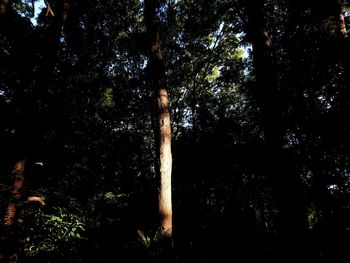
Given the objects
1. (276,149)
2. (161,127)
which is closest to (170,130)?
(161,127)

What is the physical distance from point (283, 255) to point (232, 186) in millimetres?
19526

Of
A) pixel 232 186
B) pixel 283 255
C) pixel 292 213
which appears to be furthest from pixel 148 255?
pixel 232 186

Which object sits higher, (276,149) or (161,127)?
(161,127)

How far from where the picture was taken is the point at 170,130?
22.4 ft

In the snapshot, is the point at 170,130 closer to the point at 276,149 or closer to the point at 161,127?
the point at 161,127

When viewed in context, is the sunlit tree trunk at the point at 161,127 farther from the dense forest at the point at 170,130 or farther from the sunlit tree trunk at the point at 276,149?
the sunlit tree trunk at the point at 276,149

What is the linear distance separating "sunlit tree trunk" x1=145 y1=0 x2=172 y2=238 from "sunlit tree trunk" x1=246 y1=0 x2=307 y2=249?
7.55 ft

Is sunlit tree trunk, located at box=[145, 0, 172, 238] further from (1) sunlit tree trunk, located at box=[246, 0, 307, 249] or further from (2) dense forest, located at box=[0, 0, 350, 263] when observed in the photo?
(1) sunlit tree trunk, located at box=[246, 0, 307, 249]

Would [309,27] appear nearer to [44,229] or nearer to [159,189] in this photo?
[159,189]

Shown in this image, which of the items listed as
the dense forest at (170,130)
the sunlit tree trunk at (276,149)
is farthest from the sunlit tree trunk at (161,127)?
the sunlit tree trunk at (276,149)

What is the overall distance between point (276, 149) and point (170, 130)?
101 inches

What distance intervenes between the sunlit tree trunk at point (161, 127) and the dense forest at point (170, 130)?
0.03m

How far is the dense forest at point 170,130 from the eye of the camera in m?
5.60

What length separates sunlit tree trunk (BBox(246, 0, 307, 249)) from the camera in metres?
5.30
